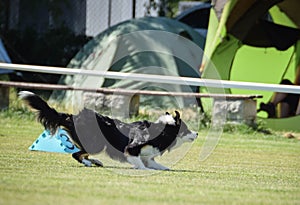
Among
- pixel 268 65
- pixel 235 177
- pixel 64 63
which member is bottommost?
pixel 64 63

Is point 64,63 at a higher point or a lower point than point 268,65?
lower

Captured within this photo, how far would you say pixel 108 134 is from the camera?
754 cm

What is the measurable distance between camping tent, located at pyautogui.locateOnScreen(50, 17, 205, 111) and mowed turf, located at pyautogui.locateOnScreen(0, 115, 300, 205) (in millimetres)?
3972

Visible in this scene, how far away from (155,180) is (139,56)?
7677 millimetres

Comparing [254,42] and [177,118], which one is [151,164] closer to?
[177,118]

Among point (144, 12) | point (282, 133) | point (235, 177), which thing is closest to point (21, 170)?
point (235, 177)

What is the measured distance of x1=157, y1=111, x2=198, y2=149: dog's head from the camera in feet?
25.4

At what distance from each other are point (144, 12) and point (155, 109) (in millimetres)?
5360

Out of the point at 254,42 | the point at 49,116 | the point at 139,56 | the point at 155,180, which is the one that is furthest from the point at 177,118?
the point at 139,56

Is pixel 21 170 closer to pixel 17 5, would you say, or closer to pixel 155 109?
pixel 155 109

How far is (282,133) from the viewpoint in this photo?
41.4 feet

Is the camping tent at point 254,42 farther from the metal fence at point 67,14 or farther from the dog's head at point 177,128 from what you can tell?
the dog's head at point 177,128

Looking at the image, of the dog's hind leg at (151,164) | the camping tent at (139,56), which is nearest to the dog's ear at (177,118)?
the dog's hind leg at (151,164)

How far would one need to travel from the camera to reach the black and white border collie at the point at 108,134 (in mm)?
7496
